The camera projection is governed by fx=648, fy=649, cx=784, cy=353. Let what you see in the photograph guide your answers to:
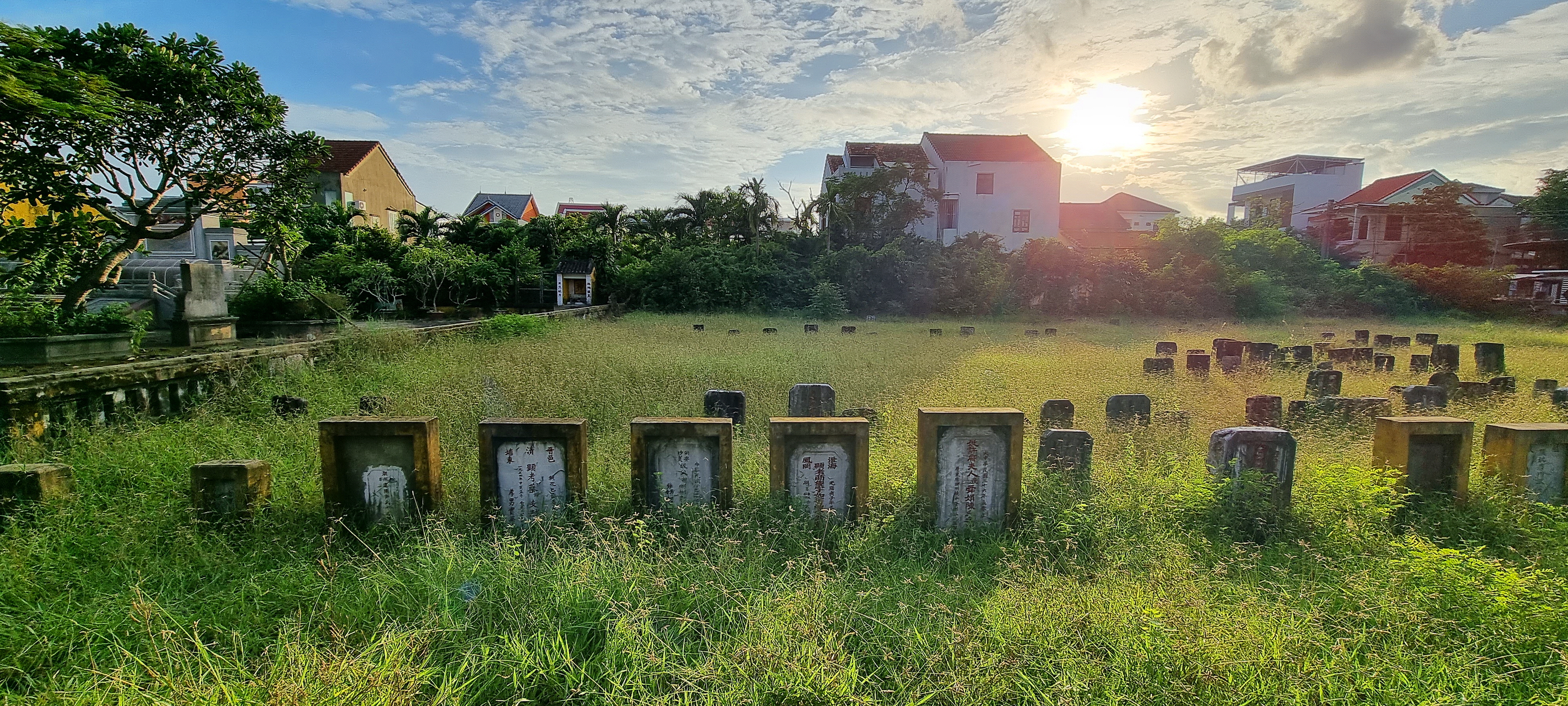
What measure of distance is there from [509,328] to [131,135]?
644cm

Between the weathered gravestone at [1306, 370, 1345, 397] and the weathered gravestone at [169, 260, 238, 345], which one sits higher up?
the weathered gravestone at [169, 260, 238, 345]

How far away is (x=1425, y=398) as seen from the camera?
6348mm

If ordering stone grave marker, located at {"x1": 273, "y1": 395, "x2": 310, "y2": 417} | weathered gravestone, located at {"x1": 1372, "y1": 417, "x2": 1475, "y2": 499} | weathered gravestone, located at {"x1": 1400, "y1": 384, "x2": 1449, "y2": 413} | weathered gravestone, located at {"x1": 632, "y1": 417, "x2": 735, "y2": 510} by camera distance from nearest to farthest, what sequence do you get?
weathered gravestone, located at {"x1": 632, "y1": 417, "x2": 735, "y2": 510} < weathered gravestone, located at {"x1": 1372, "y1": 417, "x2": 1475, "y2": 499} < stone grave marker, located at {"x1": 273, "y1": 395, "x2": 310, "y2": 417} < weathered gravestone, located at {"x1": 1400, "y1": 384, "x2": 1449, "y2": 413}

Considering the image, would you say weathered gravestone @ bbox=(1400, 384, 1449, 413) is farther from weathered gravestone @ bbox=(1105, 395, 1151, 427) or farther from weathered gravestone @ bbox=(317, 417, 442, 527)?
weathered gravestone @ bbox=(317, 417, 442, 527)

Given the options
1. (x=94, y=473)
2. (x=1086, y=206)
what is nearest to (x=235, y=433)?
(x=94, y=473)

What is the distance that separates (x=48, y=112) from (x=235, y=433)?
3.76 m

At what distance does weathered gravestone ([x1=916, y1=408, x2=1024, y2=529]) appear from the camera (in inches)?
148

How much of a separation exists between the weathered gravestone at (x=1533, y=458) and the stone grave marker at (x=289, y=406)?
29.2ft

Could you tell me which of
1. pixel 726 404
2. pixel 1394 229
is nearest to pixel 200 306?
pixel 726 404

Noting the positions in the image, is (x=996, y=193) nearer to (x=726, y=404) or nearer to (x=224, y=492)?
(x=726, y=404)

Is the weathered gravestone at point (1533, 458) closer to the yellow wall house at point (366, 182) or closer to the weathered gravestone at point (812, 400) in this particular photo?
the weathered gravestone at point (812, 400)

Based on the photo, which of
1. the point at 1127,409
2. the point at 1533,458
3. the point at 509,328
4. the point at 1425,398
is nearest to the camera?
the point at 1533,458

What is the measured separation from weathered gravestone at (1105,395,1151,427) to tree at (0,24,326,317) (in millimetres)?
9261

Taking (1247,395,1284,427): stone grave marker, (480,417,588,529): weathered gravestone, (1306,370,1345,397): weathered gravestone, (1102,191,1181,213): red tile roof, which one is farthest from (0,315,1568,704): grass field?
(1102,191,1181,213): red tile roof
